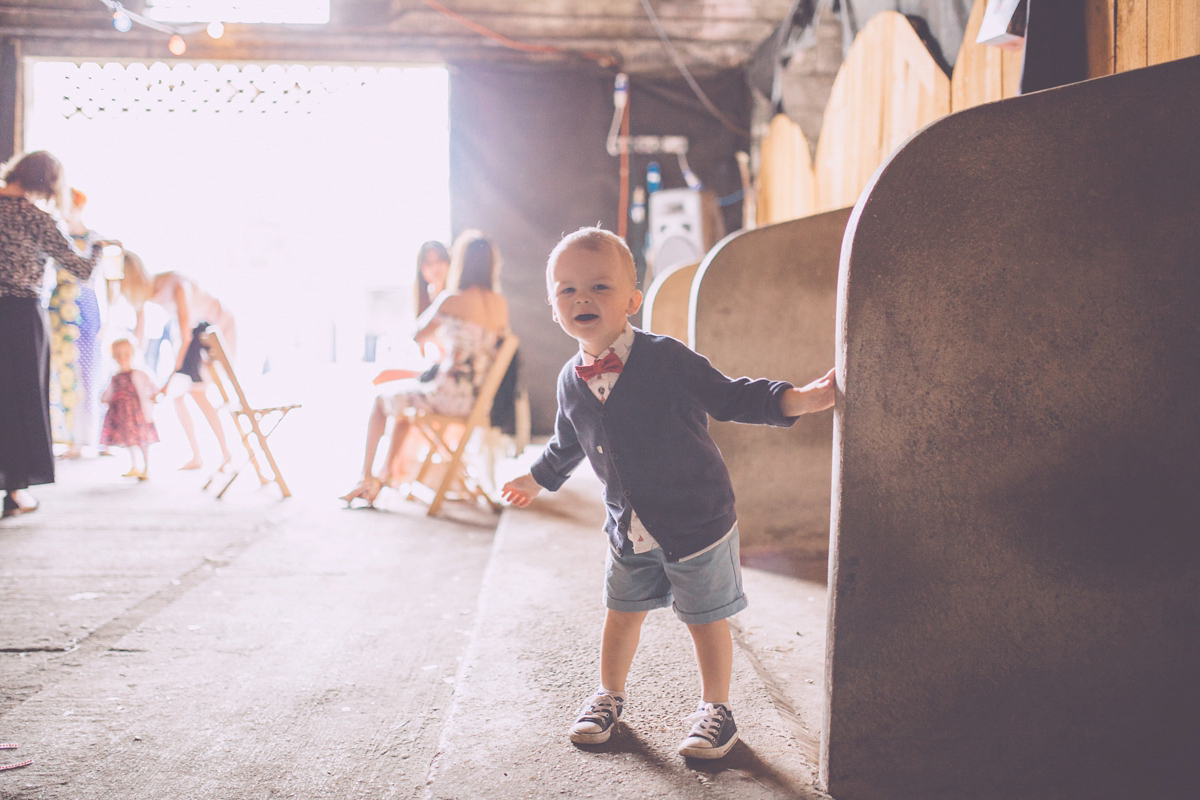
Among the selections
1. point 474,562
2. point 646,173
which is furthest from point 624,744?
point 646,173

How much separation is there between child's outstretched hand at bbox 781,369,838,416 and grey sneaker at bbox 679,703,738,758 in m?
0.56

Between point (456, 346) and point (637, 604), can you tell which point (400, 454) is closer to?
point (456, 346)

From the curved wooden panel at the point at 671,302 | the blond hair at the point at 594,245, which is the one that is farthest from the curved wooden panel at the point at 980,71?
the blond hair at the point at 594,245

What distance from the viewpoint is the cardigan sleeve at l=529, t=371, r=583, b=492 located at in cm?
140

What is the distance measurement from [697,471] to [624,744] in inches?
20.4

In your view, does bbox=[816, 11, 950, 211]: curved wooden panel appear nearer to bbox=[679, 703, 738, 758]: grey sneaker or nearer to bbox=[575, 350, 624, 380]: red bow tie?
bbox=[575, 350, 624, 380]: red bow tie

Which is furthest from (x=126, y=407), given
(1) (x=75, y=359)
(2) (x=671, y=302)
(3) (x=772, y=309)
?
(3) (x=772, y=309)

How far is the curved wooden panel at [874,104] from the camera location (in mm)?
3088

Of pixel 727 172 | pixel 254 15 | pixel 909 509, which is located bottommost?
pixel 909 509

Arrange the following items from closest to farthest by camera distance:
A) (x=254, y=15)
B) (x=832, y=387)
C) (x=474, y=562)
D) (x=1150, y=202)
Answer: (x=1150, y=202) < (x=832, y=387) < (x=474, y=562) < (x=254, y=15)

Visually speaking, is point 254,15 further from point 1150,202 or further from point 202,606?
point 1150,202

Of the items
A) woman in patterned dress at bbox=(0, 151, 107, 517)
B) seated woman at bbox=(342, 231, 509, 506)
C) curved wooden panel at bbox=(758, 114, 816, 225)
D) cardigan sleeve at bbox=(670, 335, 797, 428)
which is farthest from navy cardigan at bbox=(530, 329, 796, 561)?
curved wooden panel at bbox=(758, 114, 816, 225)

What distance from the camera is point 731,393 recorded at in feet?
4.00

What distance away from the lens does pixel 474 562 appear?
108 inches
